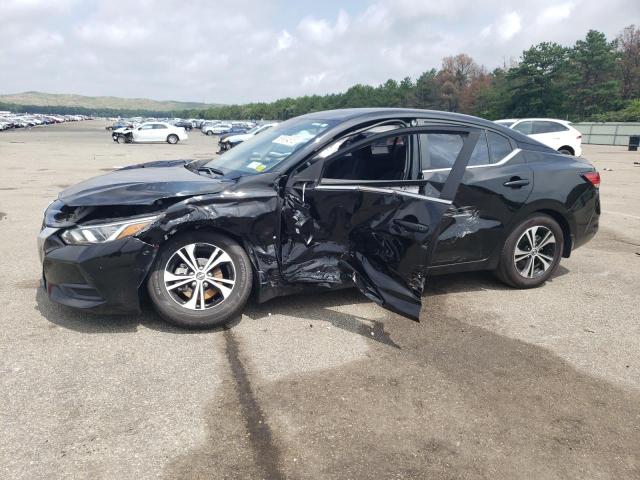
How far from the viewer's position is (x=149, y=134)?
116 feet

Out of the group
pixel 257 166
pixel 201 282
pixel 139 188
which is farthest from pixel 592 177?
pixel 139 188

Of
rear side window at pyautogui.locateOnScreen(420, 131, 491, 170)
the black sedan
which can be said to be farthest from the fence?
the black sedan

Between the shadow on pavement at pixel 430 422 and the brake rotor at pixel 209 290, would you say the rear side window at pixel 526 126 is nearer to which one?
the shadow on pavement at pixel 430 422

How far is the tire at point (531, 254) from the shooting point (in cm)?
480

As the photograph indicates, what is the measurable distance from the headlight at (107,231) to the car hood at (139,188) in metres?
0.14

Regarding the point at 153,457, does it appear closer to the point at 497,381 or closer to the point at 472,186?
the point at 497,381

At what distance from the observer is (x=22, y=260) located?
18.7ft

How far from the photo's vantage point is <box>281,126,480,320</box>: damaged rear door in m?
3.80

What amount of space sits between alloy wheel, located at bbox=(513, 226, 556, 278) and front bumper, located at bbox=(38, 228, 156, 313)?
10.8ft

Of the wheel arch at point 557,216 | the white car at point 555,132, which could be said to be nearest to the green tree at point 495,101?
the white car at point 555,132

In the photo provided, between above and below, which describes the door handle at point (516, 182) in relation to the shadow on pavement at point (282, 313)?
above

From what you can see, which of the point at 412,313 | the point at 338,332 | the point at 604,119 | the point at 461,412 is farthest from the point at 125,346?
the point at 604,119

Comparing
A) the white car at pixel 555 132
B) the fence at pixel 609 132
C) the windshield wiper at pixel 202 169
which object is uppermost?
the fence at pixel 609 132

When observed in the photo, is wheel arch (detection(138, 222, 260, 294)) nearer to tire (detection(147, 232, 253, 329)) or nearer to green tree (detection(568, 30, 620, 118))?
tire (detection(147, 232, 253, 329))
